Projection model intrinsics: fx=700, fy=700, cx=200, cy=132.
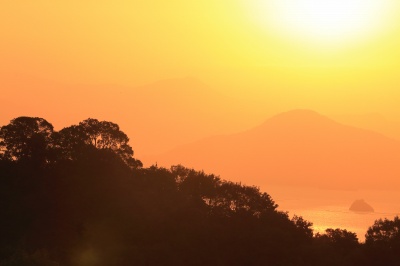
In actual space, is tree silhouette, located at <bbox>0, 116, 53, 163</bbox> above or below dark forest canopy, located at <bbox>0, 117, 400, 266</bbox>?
above

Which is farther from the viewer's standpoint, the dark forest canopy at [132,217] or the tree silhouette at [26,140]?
the tree silhouette at [26,140]

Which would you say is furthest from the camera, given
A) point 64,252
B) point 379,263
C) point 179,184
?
point 179,184

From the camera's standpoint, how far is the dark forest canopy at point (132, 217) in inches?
2328

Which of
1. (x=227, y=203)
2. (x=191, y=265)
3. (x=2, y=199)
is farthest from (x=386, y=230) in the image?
(x=2, y=199)

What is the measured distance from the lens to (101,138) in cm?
7869

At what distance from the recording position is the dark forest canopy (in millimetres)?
59125

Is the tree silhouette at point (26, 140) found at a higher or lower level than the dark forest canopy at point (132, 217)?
higher

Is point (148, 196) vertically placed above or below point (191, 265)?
above

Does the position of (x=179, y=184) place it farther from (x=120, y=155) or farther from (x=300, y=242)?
(x=300, y=242)

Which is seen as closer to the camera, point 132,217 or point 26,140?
point 132,217

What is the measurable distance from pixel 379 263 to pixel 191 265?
1692cm

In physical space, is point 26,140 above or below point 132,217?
above

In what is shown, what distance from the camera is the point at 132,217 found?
204ft

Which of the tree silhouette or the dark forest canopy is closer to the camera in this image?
the dark forest canopy
